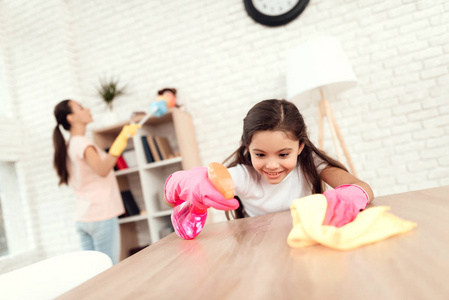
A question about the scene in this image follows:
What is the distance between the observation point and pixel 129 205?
9.82ft

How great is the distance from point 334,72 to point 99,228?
6.07 feet

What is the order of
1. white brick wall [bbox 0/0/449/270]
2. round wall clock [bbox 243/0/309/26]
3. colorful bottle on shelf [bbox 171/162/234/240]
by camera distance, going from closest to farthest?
colorful bottle on shelf [bbox 171/162/234/240] < white brick wall [bbox 0/0/449/270] < round wall clock [bbox 243/0/309/26]

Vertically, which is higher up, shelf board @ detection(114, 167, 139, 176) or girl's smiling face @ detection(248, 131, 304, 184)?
girl's smiling face @ detection(248, 131, 304, 184)

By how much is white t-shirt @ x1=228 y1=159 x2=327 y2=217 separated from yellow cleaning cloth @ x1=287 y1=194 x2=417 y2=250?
620 mm

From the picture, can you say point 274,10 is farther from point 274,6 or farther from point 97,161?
point 97,161

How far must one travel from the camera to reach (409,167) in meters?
2.62

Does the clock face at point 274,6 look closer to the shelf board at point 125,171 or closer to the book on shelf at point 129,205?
the shelf board at point 125,171

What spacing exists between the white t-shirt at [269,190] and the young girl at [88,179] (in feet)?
4.38

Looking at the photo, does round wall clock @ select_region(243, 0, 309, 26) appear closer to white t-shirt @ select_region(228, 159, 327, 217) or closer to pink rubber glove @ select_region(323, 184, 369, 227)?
white t-shirt @ select_region(228, 159, 327, 217)

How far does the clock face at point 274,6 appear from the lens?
9.23 ft

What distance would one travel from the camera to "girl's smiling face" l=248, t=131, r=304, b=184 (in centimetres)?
113

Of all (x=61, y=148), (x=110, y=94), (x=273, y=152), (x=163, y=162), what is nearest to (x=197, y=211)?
(x=273, y=152)

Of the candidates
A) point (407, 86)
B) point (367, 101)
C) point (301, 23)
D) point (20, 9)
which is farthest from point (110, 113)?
point (407, 86)

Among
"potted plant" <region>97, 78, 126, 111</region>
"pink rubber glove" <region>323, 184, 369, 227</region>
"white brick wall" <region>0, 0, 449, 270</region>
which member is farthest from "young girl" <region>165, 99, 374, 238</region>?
"potted plant" <region>97, 78, 126, 111</region>
